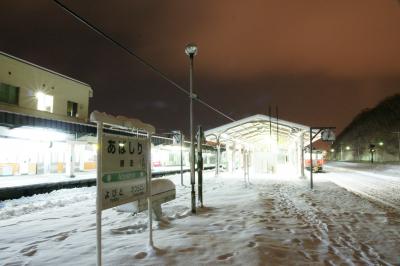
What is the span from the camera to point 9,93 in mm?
22672

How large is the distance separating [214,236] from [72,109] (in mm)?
25278

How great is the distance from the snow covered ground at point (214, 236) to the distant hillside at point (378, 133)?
283 feet

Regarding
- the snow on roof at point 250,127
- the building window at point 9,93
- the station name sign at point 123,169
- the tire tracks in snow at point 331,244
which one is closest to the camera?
the station name sign at point 123,169

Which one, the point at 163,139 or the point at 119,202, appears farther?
the point at 163,139

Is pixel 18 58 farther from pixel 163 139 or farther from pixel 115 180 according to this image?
pixel 115 180

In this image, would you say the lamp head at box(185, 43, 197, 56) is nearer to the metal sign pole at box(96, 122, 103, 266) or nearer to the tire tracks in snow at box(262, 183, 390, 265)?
the tire tracks in snow at box(262, 183, 390, 265)

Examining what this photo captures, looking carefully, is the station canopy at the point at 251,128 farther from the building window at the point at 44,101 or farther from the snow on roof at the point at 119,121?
the snow on roof at the point at 119,121

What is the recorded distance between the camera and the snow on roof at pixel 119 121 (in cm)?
456

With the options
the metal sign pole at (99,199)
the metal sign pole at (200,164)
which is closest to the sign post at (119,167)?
the metal sign pole at (99,199)

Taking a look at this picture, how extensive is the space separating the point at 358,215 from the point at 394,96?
110 metres

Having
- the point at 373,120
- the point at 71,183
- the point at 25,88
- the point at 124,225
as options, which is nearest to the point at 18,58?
the point at 25,88

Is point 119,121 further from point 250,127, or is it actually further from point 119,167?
point 250,127

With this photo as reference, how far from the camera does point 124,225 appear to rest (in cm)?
743

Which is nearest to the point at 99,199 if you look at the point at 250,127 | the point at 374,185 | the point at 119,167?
the point at 119,167
